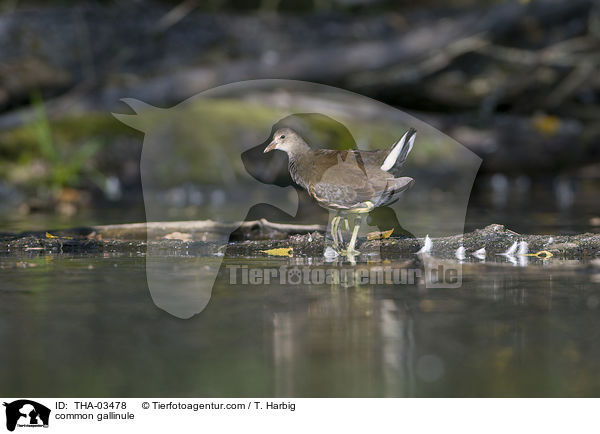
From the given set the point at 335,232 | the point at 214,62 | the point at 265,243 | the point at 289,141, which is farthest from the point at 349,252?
the point at 214,62

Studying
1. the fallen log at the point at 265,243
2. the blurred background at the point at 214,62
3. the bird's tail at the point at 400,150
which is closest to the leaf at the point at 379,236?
the fallen log at the point at 265,243

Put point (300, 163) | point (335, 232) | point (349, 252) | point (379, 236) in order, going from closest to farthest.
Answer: point (349, 252) → point (335, 232) → point (300, 163) → point (379, 236)

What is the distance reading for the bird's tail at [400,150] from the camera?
5.52m

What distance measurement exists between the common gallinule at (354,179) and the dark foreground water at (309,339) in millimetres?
1090

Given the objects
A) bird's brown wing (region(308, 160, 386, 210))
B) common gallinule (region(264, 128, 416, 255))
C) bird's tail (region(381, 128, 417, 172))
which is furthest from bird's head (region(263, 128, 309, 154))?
bird's tail (region(381, 128, 417, 172))

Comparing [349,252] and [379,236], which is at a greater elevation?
[379,236]

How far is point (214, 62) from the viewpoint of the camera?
12477 millimetres

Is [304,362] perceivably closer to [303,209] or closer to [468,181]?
[303,209]

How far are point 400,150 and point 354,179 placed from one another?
0.39 metres

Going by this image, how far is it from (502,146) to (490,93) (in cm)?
107

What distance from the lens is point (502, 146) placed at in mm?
13719
